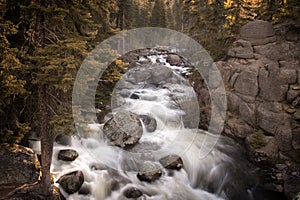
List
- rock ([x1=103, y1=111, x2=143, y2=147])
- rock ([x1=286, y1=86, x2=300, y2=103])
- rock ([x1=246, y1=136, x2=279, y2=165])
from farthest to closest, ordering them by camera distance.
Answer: rock ([x1=286, y1=86, x2=300, y2=103]), rock ([x1=103, y1=111, x2=143, y2=147]), rock ([x1=246, y1=136, x2=279, y2=165])

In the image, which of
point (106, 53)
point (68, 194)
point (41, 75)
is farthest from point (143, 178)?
point (41, 75)

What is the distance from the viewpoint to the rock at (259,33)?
1525 cm

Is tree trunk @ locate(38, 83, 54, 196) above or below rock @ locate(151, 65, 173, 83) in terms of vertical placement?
below

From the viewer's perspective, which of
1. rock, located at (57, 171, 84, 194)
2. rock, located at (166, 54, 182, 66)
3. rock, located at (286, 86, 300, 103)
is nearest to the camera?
rock, located at (57, 171, 84, 194)

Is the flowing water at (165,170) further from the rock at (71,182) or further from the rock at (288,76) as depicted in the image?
the rock at (288,76)

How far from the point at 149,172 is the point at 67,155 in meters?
4.00

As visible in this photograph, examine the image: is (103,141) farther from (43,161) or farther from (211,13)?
(211,13)

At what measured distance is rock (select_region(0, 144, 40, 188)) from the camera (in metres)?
7.79

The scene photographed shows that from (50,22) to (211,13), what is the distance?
49.1 feet

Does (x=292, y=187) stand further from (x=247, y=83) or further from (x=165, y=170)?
(x=247, y=83)

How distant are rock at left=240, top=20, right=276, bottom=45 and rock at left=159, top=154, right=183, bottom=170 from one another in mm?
9556

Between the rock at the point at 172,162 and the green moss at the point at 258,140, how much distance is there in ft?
14.9

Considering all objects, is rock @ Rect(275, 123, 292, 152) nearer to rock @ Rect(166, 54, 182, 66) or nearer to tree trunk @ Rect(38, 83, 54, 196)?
tree trunk @ Rect(38, 83, 54, 196)

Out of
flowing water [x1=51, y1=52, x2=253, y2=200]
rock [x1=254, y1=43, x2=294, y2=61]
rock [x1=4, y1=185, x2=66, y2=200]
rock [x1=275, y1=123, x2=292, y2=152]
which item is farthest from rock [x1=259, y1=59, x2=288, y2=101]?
rock [x1=4, y1=185, x2=66, y2=200]
